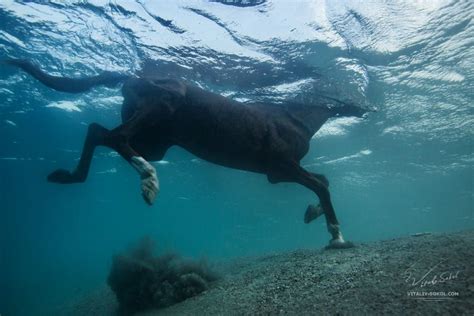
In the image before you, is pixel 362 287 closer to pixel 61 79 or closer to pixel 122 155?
pixel 122 155

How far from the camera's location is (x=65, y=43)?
10648mm

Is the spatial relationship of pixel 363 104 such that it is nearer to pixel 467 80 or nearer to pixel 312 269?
pixel 467 80

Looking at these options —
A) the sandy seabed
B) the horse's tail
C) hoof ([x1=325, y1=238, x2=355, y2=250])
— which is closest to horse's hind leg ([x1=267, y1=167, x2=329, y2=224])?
hoof ([x1=325, y1=238, x2=355, y2=250])

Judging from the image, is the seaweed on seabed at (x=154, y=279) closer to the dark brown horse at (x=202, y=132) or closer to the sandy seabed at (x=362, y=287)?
the sandy seabed at (x=362, y=287)

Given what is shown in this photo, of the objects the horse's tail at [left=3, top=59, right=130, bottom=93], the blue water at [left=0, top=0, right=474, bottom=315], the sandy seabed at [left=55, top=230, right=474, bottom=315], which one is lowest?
the sandy seabed at [left=55, top=230, right=474, bottom=315]

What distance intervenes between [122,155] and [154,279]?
3131 millimetres

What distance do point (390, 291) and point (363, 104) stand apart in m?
11.2

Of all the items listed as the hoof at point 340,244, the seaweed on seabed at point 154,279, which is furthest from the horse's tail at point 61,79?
the hoof at point 340,244

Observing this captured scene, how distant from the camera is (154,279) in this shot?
689 centimetres

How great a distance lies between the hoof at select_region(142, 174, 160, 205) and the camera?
455 cm

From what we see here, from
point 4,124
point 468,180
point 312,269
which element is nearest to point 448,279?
point 312,269
